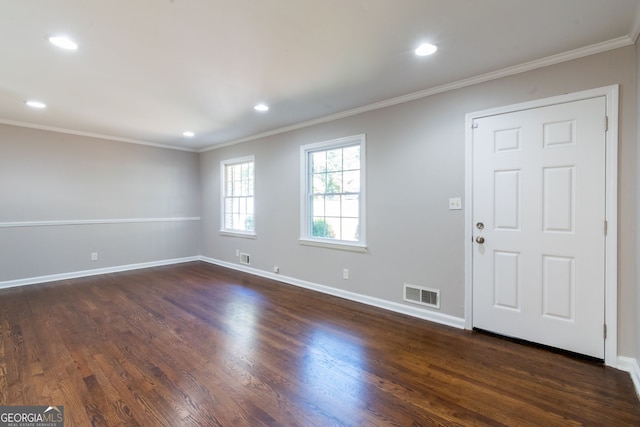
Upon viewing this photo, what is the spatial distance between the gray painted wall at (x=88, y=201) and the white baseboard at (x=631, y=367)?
6.61 m

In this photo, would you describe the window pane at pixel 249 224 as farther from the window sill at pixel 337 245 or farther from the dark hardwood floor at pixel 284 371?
the dark hardwood floor at pixel 284 371

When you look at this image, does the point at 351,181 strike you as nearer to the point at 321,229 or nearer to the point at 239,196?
the point at 321,229

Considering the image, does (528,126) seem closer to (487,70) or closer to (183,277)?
(487,70)

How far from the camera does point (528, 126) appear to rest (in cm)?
257

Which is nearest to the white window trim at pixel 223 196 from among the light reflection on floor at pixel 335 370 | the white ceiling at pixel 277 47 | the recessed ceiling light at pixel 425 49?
the white ceiling at pixel 277 47

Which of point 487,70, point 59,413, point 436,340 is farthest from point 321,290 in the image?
point 487,70

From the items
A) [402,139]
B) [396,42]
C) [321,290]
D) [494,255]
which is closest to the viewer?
[396,42]

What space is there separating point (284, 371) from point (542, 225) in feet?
8.10

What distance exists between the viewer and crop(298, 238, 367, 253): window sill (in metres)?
3.75

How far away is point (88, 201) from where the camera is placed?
5078 mm

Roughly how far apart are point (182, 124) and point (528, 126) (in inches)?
174

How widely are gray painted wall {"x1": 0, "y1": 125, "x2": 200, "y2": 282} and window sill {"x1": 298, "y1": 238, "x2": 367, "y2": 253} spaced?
3341 mm

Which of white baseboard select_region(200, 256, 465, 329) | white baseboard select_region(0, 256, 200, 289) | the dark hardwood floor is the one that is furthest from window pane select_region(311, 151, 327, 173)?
white baseboard select_region(0, 256, 200, 289)

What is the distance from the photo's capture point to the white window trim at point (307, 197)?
3703 millimetres
